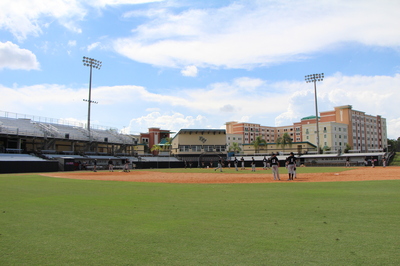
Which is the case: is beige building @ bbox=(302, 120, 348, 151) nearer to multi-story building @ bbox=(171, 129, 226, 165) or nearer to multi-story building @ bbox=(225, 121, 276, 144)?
multi-story building @ bbox=(225, 121, 276, 144)

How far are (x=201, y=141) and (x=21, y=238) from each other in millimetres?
83915

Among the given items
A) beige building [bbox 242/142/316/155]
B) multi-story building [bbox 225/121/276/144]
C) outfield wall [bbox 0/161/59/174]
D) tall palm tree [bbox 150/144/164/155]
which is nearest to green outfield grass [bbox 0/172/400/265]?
outfield wall [bbox 0/161/59/174]

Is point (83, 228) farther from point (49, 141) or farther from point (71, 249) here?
point (49, 141)

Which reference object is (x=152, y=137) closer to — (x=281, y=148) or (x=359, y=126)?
(x=281, y=148)

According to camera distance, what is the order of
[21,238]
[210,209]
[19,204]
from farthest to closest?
[19,204] → [210,209] → [21,238]

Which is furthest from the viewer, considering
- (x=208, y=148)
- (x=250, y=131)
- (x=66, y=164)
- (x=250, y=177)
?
(x=250, y=131)

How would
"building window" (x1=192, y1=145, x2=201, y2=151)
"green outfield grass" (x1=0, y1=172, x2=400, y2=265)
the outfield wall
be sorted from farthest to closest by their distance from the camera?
"building window" (x1=192, y1=145, x2=201, y2=151) → the outfield wall → "green outfield grass" (x1=0, y1=172, x2=400, y2=265)

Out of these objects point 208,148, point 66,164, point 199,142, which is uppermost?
point 199,142

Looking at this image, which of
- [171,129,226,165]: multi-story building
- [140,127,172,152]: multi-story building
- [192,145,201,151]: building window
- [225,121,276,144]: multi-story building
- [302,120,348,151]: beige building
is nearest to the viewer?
[171,129,226,165]: multi-story building

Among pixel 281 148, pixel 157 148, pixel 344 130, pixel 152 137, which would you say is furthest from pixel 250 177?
pixel 152 137

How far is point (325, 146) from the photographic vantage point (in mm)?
119062

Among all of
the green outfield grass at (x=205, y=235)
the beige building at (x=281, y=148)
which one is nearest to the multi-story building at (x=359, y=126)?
the beige building at (x=281, y=148)

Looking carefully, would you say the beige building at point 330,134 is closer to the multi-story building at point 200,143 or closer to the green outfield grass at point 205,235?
the multi-story building at point 200,143

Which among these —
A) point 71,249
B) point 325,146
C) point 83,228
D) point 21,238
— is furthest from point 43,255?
point 325,146
